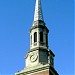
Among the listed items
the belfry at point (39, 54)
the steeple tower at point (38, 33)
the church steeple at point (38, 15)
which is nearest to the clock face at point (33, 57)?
the belfry at point (39, 54)

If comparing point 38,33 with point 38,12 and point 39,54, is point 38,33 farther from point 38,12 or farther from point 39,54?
point 38,12

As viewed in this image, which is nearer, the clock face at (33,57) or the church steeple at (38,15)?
the clock face at (33,57)

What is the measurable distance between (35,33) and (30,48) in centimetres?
255

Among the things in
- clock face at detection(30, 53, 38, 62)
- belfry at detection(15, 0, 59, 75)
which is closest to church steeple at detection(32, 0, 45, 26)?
belfry at detection(15, 0, 59, 75)

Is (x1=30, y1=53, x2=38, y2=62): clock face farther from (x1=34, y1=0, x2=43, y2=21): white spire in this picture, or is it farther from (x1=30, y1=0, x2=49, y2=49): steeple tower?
(x1=34, y1=0, x2=43, y2=21): white spire

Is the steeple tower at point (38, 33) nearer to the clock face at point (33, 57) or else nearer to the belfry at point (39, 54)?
the belfry at point (39, 54)

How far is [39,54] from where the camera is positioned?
60750 millimetres

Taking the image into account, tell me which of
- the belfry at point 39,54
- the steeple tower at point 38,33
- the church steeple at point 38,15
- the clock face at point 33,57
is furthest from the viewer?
the church steeple at point 38,15

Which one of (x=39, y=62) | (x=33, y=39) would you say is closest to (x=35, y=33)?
(x=33, y=39)

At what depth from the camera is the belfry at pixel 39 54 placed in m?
58.8

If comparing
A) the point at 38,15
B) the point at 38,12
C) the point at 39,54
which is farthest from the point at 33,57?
the point at 38,12

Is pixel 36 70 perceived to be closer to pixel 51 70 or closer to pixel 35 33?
pixel 51 70

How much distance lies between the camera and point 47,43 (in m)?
63.2

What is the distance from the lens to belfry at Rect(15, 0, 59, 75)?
5875 cm
